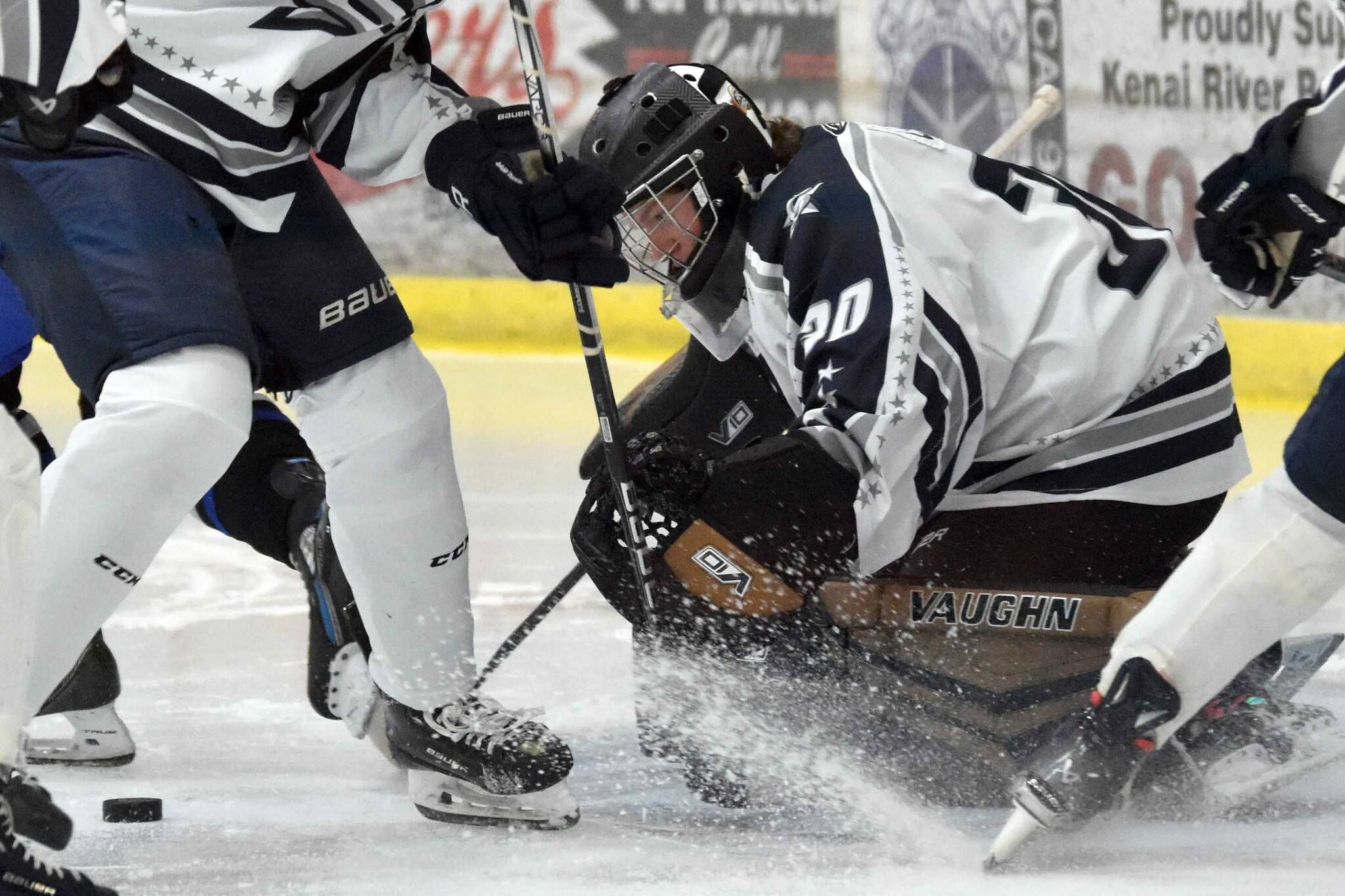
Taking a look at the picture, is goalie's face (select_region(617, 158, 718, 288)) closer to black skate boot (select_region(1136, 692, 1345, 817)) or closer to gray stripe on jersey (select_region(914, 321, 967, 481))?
gray stripe on jersey (select_region(914, 321, 967, 481))

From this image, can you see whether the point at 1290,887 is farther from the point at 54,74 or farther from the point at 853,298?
the point at 54,74

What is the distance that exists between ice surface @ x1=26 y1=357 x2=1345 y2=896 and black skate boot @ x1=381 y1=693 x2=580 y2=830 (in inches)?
1.4

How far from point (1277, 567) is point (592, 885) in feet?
Answer: 2.29

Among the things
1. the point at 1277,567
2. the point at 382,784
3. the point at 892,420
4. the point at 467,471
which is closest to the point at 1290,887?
the point at 1277,567

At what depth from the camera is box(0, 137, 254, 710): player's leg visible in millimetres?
1516

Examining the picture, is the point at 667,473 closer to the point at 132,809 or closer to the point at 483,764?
the point at 483,764

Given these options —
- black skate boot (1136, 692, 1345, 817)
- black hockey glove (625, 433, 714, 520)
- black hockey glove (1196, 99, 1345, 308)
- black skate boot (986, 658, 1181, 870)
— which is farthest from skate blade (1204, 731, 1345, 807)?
black hockey glove (625, 433, 714, 520)

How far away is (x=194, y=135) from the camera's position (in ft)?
5.84

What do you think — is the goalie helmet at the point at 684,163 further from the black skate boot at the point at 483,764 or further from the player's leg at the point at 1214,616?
the player's leg at the point at 1214,616

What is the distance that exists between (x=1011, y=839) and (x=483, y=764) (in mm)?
601

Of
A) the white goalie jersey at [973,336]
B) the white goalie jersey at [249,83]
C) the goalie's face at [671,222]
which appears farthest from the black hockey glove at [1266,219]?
the white goalie jersey at [249,83]

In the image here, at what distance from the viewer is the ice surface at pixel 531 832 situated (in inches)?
64.9

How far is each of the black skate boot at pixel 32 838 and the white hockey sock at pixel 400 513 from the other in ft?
1.81

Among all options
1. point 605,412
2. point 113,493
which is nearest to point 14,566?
point 113,493
